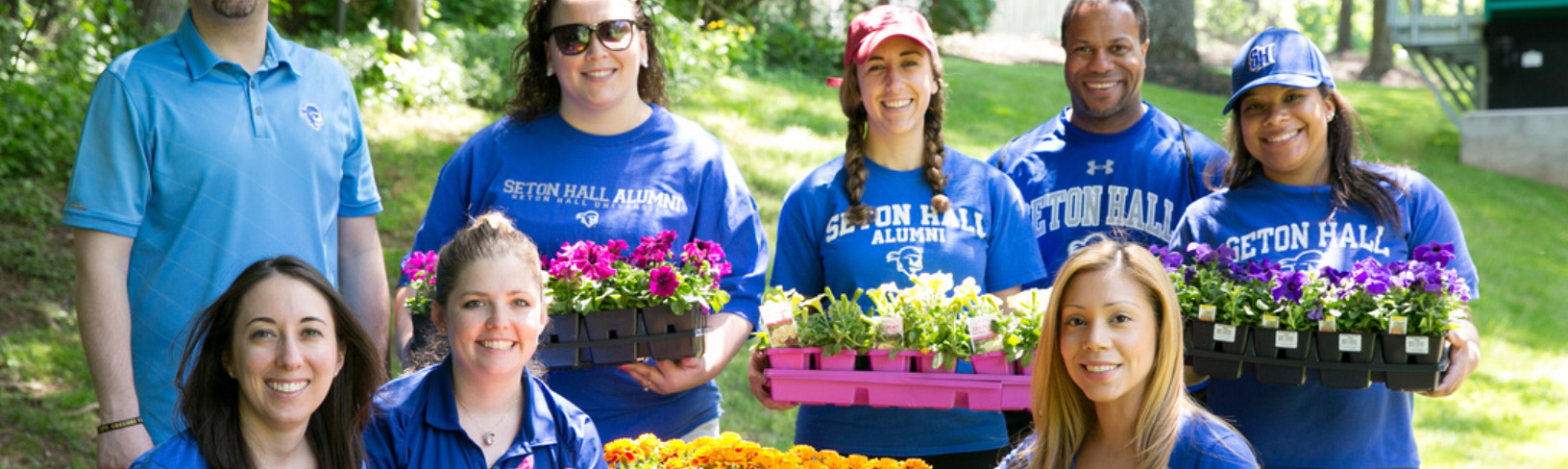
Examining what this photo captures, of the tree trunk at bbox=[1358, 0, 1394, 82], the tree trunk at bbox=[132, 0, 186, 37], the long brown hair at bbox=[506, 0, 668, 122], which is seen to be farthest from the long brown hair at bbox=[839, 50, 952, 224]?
the tree trunk at bbox=[1358, 0, 1394, 82]

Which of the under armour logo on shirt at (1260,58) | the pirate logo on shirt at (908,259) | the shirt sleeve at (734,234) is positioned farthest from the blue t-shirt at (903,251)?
the under armour logo on shirt at (1260,58)

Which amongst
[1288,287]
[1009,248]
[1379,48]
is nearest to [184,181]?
[1009,248]

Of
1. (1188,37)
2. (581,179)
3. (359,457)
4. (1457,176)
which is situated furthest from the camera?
(1188,37)

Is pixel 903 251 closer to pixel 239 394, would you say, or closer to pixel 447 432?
pixel 447 432

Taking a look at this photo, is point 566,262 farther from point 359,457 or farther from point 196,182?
point 196,182

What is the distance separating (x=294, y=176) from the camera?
11.6ft

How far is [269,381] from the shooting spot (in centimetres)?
274

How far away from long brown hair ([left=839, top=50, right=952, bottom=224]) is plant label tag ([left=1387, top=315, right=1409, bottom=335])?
1.21m

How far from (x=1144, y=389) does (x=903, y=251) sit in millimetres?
996

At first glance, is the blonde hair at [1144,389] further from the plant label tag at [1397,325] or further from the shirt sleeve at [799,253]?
the shirt sleeve at [799,253]

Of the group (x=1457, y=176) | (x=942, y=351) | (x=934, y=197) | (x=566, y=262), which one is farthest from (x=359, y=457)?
(x=1457, y=176)

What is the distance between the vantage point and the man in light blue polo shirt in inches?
129

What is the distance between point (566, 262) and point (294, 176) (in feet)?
2.74

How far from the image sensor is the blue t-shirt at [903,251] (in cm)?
374
